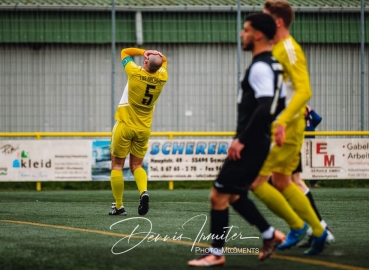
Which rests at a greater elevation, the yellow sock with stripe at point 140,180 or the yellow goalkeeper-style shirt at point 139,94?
the yellow goalkeeper-style shirt at point 139,94

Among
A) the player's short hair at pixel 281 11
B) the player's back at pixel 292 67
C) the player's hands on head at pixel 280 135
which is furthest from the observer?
the player's short hair at pixel 281 11

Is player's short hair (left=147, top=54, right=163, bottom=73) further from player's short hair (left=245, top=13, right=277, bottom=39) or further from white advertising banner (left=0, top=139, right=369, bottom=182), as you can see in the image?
white advertising banner (left=0, top=139, right=369, bottom=182)

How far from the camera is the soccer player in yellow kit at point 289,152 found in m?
7.17

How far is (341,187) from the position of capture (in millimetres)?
19281

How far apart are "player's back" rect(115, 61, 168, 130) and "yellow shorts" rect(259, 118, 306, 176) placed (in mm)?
4321

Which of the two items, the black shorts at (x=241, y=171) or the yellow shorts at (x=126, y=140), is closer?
the black shorts at (x=241, y=171)

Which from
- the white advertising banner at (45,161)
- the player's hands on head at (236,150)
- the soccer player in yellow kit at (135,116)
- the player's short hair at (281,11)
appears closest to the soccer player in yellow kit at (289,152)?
the player's short hair at (281,11)

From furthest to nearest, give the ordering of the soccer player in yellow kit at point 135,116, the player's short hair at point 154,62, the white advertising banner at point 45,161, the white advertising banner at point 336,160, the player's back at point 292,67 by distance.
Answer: the white advertising banner at point 336,160 < the white advertising banner at point 45,161 < the soccer player in yellow kit at point 135,116 < the player's short hair at point 154,62 < the player's back at point 292,67

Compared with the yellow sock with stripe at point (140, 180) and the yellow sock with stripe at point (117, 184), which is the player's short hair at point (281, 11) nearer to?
the yellow sock with stripe at point (140, 180)

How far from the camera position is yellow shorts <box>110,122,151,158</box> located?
11727 millimetres

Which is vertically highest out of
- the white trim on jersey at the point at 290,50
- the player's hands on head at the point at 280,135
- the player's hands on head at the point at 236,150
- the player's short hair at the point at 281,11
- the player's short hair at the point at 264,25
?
the player's short hair at the point at 281,11

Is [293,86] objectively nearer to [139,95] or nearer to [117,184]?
[139,95]

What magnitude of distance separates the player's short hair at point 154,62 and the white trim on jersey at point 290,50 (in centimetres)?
410

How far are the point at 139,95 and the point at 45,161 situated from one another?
6786mm
